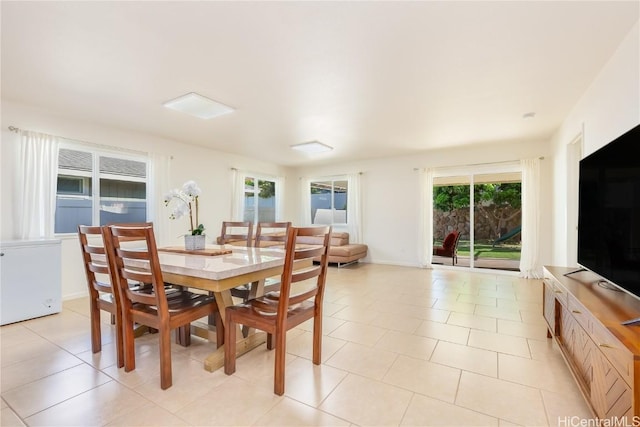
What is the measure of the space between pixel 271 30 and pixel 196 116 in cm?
213

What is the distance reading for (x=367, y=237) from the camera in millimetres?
6828

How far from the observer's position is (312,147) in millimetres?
5305

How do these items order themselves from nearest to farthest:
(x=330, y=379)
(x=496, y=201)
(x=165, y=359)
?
1. (x=165, y=359)
2. (x=330, y=379)
3. (x=496, y=201)

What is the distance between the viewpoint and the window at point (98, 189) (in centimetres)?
A: 385

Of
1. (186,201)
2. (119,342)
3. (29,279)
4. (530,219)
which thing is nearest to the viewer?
(119,342)

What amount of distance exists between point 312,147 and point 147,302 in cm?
397

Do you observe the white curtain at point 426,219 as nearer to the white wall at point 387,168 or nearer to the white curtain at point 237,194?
the white wall at point 387,168

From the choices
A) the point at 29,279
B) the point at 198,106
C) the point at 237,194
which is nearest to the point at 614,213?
the point at 198,106

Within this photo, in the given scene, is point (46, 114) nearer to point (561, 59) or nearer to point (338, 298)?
point (338, 298)

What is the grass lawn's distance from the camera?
5675 mm

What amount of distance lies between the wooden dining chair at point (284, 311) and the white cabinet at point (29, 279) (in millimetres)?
2603

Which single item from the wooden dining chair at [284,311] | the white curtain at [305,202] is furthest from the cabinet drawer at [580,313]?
the white curtain at [305,202]

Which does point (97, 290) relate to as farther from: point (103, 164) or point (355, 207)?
point (355, 207)

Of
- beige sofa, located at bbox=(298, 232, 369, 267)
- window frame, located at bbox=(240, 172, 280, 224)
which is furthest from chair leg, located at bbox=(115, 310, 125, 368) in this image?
window frame, located at bbox=(240, 172, 280, 224)
